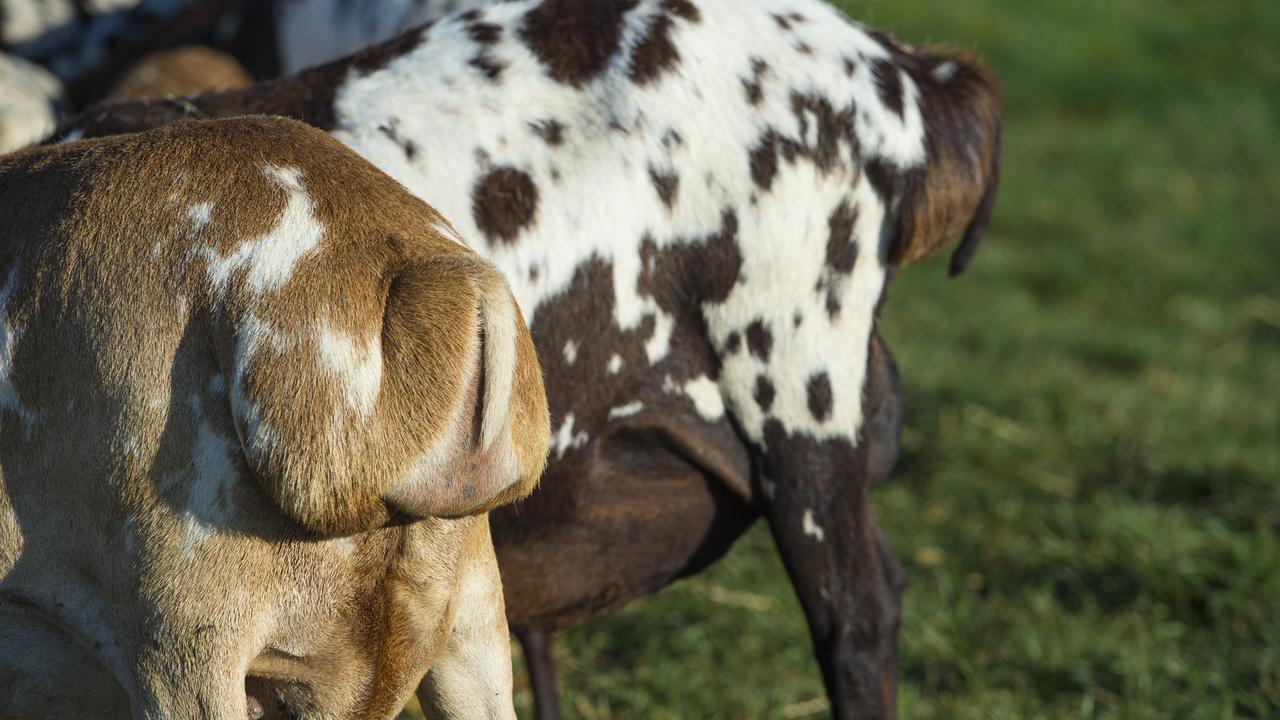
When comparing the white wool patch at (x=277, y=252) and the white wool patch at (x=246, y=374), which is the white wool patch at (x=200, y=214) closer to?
the white wool patch at (x=277, y=252)

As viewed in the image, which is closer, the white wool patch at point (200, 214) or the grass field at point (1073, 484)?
the white wool patch at point (200, 214)

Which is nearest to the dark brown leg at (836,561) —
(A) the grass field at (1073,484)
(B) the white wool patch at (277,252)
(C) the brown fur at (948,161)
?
(C) the brown fur at (948,161)

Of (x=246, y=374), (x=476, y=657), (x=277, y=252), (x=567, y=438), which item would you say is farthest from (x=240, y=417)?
(x=567, y=438)

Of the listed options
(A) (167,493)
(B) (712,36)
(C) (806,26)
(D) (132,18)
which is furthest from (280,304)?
(D) (132,18)

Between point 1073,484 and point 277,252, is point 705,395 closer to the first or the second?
point 277,252

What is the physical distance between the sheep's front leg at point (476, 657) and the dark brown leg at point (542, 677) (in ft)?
4.11

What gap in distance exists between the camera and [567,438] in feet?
7.44

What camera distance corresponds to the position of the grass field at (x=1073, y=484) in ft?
10.9

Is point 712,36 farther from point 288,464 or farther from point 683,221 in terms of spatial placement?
point 288,464

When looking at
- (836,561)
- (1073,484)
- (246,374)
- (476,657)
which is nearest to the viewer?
(246,374)

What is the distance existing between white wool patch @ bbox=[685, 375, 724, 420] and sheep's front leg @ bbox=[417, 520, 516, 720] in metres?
0.59

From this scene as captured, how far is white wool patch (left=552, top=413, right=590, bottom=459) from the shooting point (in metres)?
2.26

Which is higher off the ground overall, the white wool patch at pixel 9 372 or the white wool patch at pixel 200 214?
the white wool patch at pixel 200 214

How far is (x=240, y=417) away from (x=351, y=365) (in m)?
0.13
